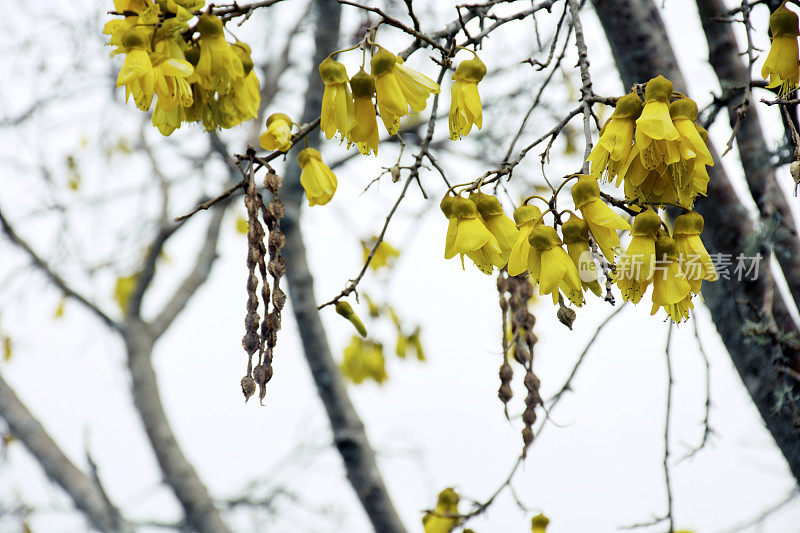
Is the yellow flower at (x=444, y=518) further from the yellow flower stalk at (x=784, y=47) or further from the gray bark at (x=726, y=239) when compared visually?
the yellow flower stalk at (x=784, y=47)

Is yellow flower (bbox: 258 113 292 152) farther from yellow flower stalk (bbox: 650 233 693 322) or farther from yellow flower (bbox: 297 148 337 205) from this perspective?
yellow flower stalk (bbox: 650 233 693 322)

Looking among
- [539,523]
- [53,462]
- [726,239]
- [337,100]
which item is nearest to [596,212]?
[337,100]

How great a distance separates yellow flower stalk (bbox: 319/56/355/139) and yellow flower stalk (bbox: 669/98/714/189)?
1.38 ft

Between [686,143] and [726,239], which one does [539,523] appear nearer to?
[726,239]

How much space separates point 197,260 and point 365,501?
168 centimetres

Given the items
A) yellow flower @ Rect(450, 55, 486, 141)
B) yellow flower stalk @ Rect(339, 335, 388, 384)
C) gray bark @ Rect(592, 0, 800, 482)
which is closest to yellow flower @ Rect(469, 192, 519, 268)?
yellow flower @ Rect(450, 55, 486, 141)

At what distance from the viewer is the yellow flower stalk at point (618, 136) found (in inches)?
33.4

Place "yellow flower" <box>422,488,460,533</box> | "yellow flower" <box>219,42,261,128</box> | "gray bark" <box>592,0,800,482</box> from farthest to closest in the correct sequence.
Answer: "yellow flower" <box>422,488,460,533</box> → "gray bark" <box>592,0,800,482</box> → "yellow flower" <box>219,42,261,128</box>

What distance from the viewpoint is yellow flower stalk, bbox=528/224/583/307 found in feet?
2.82

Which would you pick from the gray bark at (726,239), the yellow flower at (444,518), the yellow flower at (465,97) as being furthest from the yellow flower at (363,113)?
the yellow flower at (444,518)

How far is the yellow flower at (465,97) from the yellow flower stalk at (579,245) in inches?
9.1

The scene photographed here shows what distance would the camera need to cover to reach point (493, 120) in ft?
10.8

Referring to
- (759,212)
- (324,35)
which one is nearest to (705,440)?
(759,212)

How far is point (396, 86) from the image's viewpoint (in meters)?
0.96
